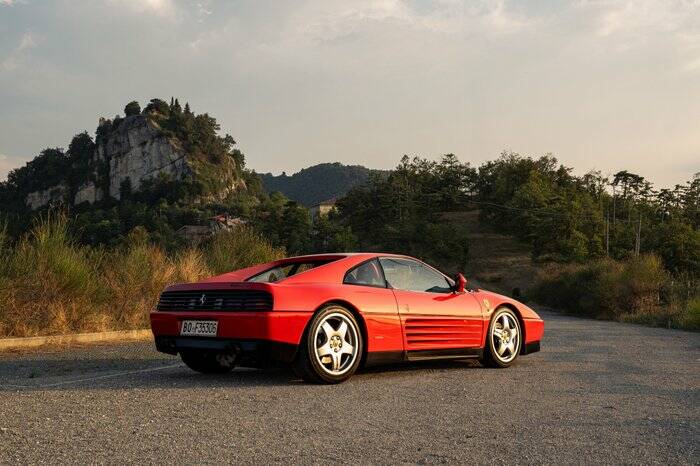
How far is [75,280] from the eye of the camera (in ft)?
38.6

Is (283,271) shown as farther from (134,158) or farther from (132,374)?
(134,158)

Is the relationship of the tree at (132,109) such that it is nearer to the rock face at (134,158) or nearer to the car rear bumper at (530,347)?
the rock face at (134,158)

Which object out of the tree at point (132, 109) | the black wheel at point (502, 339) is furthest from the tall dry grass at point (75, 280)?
the tree at point (132, 109)

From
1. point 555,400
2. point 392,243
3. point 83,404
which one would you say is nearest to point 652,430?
point 555,400

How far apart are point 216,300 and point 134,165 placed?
18149 cm

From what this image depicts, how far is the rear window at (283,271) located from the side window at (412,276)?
0.67 metres

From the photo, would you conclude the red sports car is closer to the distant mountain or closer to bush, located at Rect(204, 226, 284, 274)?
bush, located at Rect(204, 226, 284, 274)

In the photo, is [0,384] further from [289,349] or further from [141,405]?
[289,349]

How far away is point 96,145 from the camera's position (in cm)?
19000

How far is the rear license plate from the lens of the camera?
6668 mm

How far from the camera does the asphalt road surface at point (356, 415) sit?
395cm

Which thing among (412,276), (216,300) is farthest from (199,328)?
(412,276)

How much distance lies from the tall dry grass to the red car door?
6.19 m

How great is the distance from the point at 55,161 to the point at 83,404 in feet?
616
